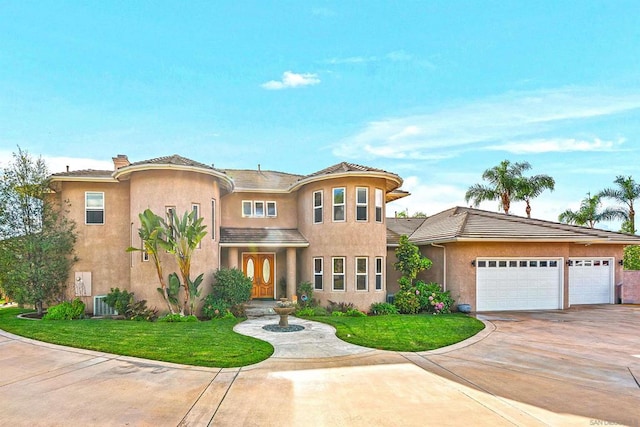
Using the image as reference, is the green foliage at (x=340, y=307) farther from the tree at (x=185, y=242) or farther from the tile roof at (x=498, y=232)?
the tree at (x=185, y=242)

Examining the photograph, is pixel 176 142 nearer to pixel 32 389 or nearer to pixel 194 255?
pixel 194 255

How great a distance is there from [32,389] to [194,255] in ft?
26.1

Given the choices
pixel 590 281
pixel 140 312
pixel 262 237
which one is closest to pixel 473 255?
pixel 590 281

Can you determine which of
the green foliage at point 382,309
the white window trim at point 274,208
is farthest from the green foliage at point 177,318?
the green foliage at point 382,309

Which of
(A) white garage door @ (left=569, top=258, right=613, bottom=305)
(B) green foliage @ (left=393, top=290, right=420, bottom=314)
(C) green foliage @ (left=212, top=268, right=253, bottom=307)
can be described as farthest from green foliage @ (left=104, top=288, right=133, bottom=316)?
(A) white garage door @ (left=569, top=258, right=613, bottom=305)

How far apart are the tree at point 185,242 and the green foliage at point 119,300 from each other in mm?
2171

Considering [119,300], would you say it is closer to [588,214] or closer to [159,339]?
[159,339]

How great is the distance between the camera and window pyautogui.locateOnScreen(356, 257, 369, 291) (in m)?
15.4

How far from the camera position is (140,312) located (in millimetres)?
13289

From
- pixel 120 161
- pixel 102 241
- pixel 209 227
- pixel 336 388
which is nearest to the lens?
pixel 336 388

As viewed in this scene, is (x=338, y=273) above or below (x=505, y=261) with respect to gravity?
below

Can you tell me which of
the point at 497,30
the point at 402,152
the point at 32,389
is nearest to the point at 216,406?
the point at 32,389

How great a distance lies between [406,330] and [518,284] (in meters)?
7.89

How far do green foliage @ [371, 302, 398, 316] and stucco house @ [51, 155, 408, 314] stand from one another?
0.89ft
